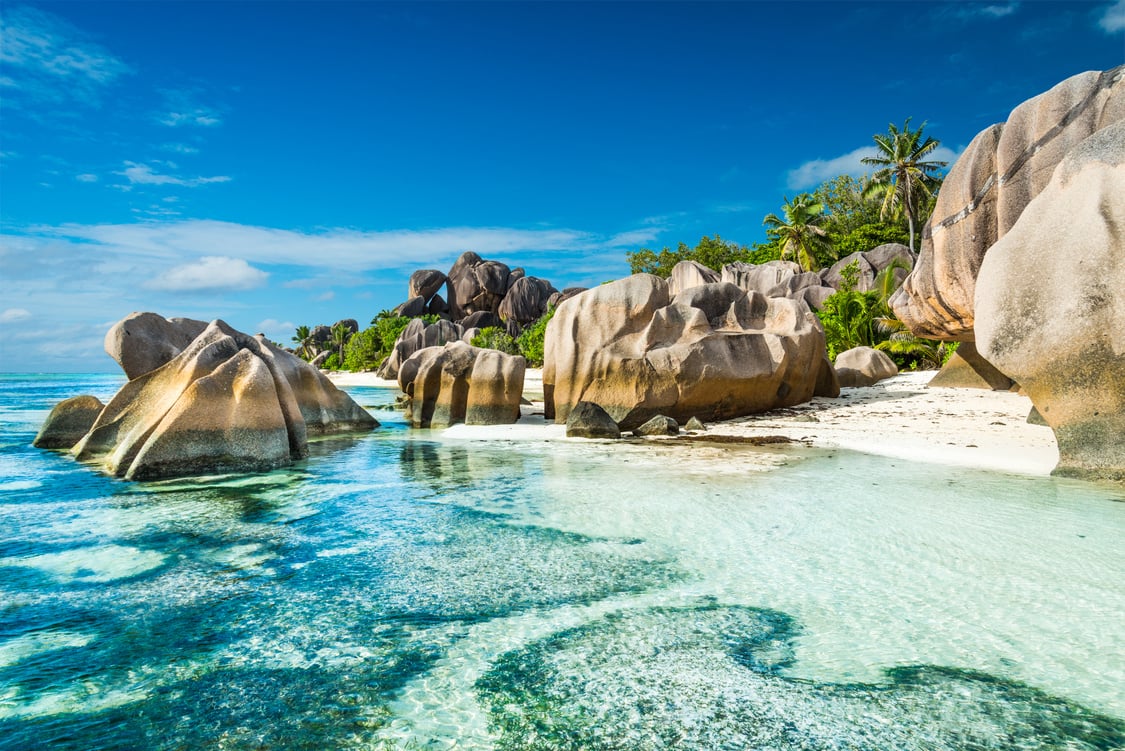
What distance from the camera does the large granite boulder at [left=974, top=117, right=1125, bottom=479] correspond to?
6824 millimetres

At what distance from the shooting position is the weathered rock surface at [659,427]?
12.5 m

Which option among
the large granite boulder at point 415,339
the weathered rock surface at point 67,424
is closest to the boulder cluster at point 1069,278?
the weathered rock surface at point 67,424

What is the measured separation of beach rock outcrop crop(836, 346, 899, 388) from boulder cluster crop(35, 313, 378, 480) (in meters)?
15.8

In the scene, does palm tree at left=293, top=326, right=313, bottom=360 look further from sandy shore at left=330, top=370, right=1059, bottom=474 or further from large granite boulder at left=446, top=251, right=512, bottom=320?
sandy shore at left=330, top=370, right=1059, bottom=474

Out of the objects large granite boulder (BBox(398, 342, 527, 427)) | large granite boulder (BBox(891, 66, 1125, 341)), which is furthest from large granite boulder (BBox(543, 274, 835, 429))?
large granite boulder (BBox(891, 66, 1125, 341))

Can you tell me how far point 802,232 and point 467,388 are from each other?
32085 mm

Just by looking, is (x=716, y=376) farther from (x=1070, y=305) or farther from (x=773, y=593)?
(x=773, y=593)

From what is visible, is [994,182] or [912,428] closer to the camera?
[994,182]

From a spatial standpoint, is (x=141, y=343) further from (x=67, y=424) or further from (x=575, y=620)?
(x=575, y=620)

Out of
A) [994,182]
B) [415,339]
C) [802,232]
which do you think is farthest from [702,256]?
[994,182]

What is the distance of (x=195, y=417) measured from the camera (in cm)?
859

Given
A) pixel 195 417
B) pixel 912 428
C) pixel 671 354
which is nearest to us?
pixel 195 417

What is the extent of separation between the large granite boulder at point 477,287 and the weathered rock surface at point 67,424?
49472 millimetres

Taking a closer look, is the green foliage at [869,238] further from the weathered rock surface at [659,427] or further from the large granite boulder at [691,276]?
the weathered rock surface at [659,427]
